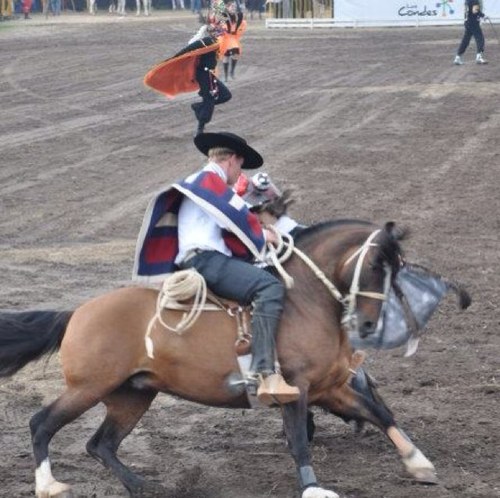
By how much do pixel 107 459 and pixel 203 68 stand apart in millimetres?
13287

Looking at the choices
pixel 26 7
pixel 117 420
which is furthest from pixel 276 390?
pixel 26 7

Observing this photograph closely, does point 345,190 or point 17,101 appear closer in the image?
point 345,190

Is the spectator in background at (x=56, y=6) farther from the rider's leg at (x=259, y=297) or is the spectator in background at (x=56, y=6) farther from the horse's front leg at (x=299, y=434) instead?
the horse's front leg at (x=299, y=434)

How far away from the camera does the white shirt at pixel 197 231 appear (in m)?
7.14

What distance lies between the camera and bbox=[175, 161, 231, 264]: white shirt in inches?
281

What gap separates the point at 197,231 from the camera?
7152mm

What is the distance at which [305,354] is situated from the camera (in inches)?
273

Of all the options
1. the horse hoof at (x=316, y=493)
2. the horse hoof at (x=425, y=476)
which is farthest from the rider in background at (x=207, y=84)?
the horse hoof at (x=316, y=493)

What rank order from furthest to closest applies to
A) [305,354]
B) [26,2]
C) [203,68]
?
[26,2], [203,68], [305,354]

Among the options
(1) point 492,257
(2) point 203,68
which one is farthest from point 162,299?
(2) point 203,68

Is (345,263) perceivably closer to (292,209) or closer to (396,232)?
(396,232)

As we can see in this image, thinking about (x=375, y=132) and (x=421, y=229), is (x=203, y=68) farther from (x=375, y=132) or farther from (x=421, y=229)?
(x=421, y=229)

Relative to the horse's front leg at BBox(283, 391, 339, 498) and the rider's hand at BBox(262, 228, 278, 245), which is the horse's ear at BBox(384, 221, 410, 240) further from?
the horse's front leg at BBox(283, 391, 339, 498)

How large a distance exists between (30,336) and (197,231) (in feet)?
3.60
